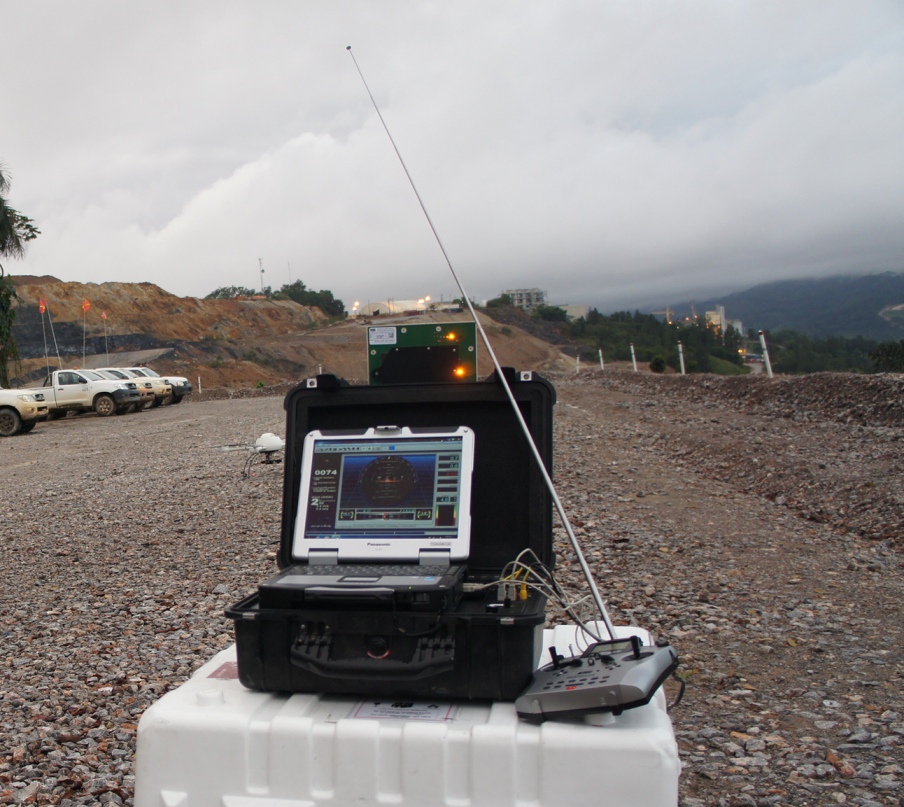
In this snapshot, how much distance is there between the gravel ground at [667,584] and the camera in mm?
3652

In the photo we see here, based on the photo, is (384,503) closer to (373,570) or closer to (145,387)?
(373,570)

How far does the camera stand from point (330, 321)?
91375 millimetres

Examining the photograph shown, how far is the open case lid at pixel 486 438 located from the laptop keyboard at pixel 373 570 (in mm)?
250

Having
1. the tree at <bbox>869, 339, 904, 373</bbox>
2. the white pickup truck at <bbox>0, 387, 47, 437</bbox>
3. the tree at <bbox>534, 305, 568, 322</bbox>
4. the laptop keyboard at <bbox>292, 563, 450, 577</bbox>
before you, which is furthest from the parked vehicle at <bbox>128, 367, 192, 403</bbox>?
the tree at <bbox>534, 305, 568, 322</bbox>

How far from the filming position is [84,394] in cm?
2584

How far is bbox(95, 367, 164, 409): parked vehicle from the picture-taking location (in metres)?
28.1

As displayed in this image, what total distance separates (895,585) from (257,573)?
465 centimetres

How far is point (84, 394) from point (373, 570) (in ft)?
83.8

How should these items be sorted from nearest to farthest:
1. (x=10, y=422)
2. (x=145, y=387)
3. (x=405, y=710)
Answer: (x=405, y=710) < (x=10, y=422) < (x=145, y=387)

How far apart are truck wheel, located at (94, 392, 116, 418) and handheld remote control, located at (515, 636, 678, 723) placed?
25.7m

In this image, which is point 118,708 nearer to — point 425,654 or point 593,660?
point 425,654

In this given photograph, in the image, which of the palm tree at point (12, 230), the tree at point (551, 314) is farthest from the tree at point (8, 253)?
the tree at point (551, 314)

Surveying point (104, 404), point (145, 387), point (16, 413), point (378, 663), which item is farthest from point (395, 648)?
point (145, 387)

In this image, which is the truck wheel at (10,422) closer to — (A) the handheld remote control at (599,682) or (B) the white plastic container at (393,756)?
(B) the white plastic container at (393,756)
